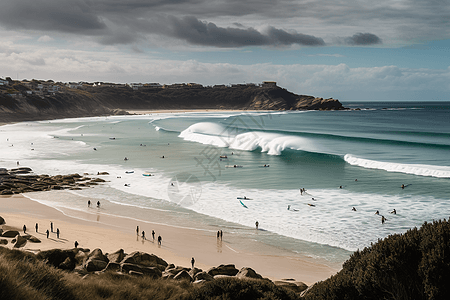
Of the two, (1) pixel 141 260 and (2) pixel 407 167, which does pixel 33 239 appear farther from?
(2) pixel 407 167

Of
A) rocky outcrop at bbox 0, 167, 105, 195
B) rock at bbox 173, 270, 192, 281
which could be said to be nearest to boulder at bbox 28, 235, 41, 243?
Result: rock at bbox 173, 270, 192, 281

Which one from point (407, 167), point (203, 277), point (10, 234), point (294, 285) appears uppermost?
point (407, 167)

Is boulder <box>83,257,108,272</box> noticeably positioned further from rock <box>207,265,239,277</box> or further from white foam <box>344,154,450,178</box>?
white foam <box>344,154,450,178</box>

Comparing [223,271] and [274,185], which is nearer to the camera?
[223,271]

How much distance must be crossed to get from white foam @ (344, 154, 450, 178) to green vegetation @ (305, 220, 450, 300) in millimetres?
27209

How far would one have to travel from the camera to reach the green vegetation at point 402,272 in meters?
6.59

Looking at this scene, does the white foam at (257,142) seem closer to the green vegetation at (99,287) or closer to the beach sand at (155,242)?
the beach sand at (155,242)

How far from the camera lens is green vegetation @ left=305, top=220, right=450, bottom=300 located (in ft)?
21.6

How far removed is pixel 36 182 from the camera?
91.6 feet

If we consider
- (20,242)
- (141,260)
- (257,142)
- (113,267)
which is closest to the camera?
(113,267)

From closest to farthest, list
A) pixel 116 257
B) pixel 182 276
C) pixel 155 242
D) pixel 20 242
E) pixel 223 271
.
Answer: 1. pixel 182 276
2. pixel 223 271
3. pixel 116 257
4. pixel 20 242
5. pixel 155 242

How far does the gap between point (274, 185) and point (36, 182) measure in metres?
18.5

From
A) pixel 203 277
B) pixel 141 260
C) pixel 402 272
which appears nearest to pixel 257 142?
pixel 141 260

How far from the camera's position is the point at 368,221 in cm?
1897
